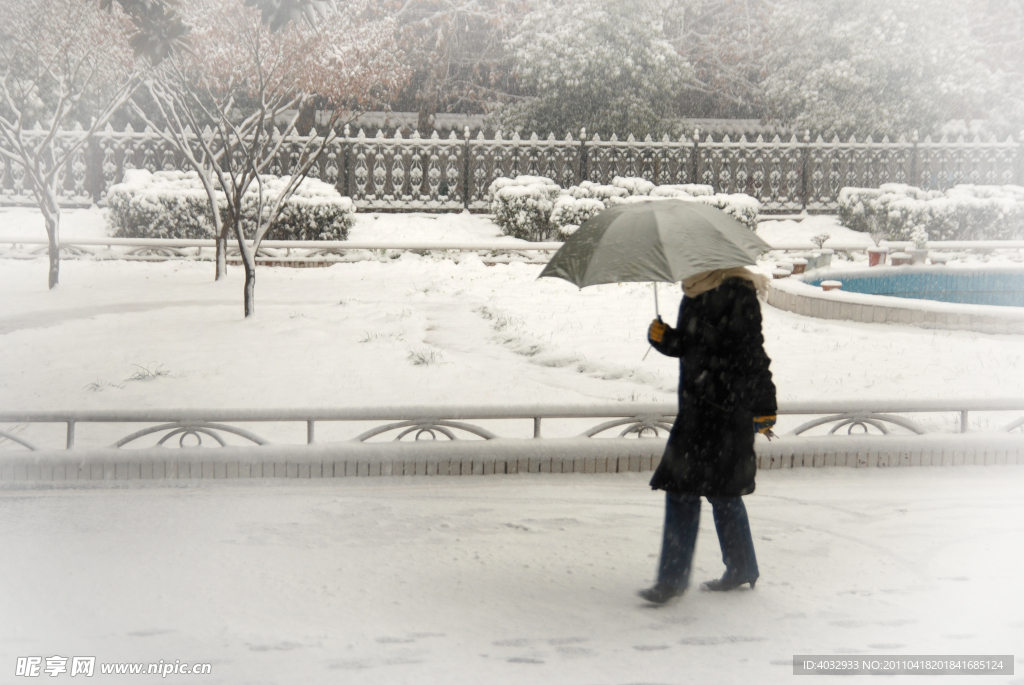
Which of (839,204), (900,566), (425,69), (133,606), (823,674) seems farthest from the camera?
(839,204)

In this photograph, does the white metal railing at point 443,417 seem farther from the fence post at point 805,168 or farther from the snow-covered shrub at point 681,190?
the fence post at point 805,168

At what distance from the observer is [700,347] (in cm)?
304

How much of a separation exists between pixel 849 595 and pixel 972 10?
21.5 ft

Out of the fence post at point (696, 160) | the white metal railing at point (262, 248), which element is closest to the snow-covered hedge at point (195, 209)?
the white metal railing at point (262, 248)

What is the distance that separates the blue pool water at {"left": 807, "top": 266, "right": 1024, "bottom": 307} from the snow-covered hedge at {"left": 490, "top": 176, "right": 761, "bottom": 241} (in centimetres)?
172

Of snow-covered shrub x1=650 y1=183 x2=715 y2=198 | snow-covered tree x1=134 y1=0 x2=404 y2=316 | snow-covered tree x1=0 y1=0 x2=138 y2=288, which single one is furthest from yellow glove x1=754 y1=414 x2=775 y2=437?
snow-covered shrub x1=650 y1=183 x2=715 y2=198

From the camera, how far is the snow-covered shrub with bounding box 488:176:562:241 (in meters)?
11.7

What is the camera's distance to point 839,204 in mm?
13297

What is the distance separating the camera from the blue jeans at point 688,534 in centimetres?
319

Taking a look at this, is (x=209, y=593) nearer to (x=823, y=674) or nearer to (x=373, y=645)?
(x=373, y=645)

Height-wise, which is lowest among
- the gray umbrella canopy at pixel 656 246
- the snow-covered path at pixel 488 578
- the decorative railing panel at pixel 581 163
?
the snow-covered path at pixel 488 578

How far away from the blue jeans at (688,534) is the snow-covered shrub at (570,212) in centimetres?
838

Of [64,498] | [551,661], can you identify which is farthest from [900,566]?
[64,498]

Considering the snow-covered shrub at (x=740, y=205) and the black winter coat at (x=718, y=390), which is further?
the snow-covered shrub at (x=740, y=205)
